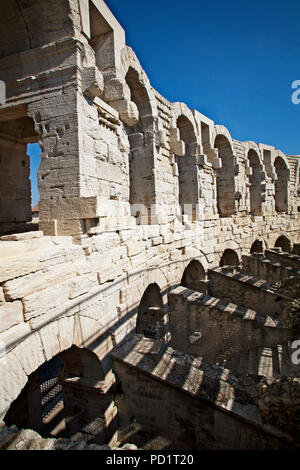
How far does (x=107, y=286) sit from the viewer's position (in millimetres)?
4223

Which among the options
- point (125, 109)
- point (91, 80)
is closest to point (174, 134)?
point (125, 109)

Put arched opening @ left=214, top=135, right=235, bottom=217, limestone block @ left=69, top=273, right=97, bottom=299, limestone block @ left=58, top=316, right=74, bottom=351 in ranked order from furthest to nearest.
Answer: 1. arched opening @ left=214, top=135, right=235, bottom=217
2. limestone block @ left=69, top=273, right=97, bottom=299
3. limestone block @ left=58, top=316, right=74, bottom=351

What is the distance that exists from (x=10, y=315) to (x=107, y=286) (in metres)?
1.70

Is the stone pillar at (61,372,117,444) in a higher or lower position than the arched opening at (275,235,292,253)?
lower

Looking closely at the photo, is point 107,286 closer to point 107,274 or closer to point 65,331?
point 107,274

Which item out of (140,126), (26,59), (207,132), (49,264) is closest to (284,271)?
(207,132)

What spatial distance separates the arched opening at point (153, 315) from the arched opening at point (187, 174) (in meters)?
3.17

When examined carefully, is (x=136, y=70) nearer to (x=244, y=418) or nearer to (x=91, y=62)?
(x=91, y=62)

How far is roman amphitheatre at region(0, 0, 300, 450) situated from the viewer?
3.09 metres

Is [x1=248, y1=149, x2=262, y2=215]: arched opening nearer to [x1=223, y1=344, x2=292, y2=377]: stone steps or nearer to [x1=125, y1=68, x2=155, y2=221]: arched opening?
[x1=125, y1=68, x2=155, y2=221]: arched opening

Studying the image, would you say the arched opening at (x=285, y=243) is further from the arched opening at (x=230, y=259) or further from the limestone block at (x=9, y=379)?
the limestone block at (x=9, y=379)

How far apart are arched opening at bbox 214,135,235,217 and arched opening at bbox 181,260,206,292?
3.59 m
